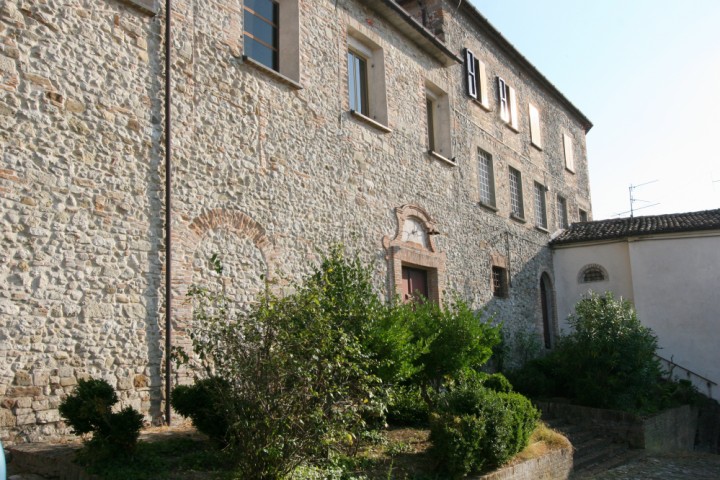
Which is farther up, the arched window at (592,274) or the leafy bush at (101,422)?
the arched window at (592,274)

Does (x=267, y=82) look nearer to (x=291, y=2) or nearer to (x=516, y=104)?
(x=291, y=2)

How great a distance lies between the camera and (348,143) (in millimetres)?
11227

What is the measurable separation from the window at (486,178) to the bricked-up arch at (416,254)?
10.7 feet

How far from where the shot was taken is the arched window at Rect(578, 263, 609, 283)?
61.7ft

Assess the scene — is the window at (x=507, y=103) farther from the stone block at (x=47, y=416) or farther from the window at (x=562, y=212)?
the stone block at (x=47, y=416)

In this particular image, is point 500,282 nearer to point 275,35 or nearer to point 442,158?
point 442,158

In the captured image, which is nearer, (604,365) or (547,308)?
(604,365)

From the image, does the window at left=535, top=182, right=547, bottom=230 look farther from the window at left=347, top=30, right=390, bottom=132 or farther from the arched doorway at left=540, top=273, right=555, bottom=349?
the window at left=347, top=30, right=390, bottom=132

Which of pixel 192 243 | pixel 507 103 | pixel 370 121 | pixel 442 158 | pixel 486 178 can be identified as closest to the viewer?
pixel 192 243

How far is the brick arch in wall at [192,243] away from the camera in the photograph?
7871mm

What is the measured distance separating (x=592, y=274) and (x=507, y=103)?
583 cm

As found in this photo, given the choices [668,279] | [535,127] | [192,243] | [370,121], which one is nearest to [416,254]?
[370,121]

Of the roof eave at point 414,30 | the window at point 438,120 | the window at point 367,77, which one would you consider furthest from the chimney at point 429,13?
the window at point 367,77

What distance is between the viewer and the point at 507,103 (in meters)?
17.8
